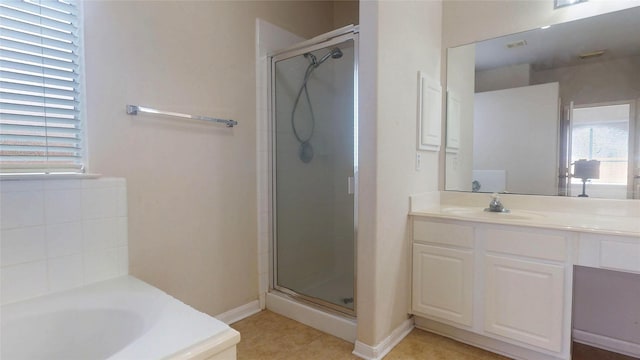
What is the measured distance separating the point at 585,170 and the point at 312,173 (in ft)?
5.70

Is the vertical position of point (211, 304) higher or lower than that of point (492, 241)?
lower

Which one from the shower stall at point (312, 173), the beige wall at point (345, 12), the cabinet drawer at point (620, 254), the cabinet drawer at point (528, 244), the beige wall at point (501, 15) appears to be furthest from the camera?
the beige wall at point (345, 12)

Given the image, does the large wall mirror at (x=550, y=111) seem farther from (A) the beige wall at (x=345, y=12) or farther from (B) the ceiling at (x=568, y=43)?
(A) the beige wall at (x=345, y=12)

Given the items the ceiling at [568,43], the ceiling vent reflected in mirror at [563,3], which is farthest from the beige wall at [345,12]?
the ceiling vent reflected in mirror at [563,3]

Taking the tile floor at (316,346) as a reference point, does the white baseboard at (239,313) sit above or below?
above

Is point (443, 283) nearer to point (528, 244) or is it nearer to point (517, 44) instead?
point (528, 244)

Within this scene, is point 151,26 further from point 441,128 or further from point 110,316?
point 441,128

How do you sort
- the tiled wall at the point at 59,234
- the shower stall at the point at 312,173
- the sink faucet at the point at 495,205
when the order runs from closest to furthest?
the tiled wall at the point at 59,234, the sink faucet at the point at 495,205, the shower stall at the point at 312,173

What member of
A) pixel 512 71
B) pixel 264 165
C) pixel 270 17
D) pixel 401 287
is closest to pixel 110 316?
pixel 264 165

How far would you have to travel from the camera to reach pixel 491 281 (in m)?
1.80

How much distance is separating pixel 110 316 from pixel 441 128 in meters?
2.27

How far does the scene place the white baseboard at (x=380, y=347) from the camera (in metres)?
1.81

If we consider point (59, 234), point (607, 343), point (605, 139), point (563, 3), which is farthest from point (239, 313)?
point (563, 3)

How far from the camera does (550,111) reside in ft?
6.86
